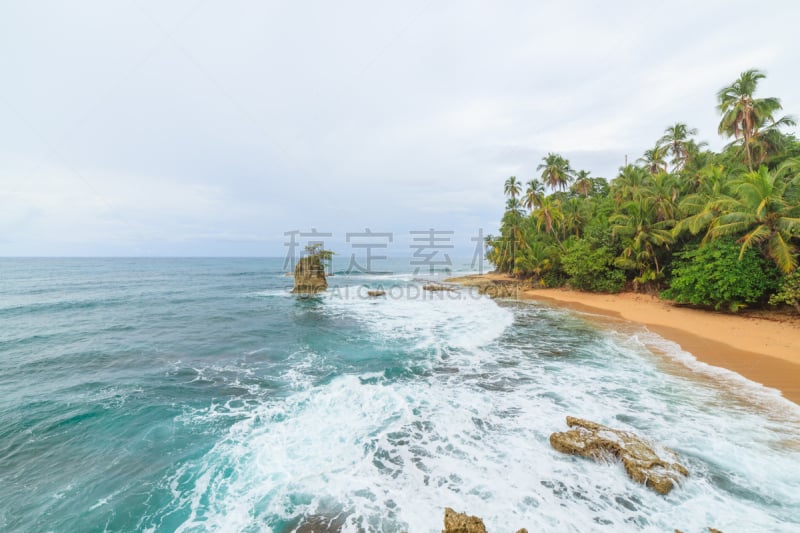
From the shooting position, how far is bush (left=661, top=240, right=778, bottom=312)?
14.8 meters

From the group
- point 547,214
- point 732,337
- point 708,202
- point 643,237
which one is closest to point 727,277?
point 732,337

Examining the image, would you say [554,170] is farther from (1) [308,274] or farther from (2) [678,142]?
(1) [308,274]

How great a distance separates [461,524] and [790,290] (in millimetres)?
19710

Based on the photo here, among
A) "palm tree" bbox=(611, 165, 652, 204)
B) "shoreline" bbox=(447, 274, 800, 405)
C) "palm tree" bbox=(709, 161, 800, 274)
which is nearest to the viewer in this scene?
"shoreline" bbox=(447, 274, 800, 405)

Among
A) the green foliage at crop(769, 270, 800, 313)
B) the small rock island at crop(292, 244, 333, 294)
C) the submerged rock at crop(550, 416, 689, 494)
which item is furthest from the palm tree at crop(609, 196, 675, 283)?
→ the small rock island at crop(292, 244, 333, 294)

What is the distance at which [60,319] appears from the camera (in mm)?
19891

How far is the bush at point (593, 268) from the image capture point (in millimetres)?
25453

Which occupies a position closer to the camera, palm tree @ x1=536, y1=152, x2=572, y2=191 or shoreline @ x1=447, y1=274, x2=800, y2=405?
shoreline @ x1=447, y1=274, x2=800, y2=405

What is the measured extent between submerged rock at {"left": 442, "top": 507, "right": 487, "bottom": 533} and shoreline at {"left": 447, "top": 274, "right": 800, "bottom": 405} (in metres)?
10.8

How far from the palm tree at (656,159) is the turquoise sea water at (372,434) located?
1312 inches

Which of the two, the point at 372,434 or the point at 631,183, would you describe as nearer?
the point at 372,434

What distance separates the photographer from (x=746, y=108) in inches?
798

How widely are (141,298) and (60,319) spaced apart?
30.4 feet

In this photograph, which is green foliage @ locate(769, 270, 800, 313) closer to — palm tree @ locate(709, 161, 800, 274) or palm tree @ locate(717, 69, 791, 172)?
palm tree @ locate(709, 161, 800, 274)
